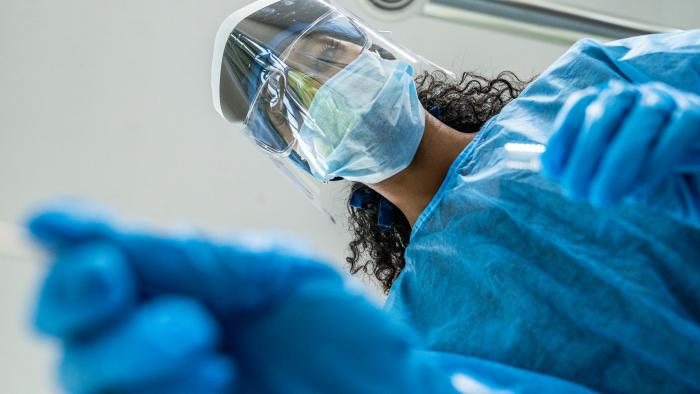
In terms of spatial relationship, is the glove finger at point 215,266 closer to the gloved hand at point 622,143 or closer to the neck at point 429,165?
the gloved hand at point 622,143

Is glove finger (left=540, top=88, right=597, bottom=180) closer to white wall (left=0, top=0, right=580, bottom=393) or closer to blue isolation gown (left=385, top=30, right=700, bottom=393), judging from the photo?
blue isolation gown (left=385, top=30, right=700, bottom=393)

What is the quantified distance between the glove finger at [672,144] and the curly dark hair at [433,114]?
81 centimetres

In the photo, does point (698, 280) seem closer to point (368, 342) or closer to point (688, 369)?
point (688, 369)

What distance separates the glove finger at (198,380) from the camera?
0.43 meters

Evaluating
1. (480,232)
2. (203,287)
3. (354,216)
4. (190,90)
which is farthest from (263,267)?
(190,90)

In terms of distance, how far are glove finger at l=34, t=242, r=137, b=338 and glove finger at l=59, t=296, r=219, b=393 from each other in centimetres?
2

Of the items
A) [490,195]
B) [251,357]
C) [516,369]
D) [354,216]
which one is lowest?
[354,216]

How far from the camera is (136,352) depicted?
0.42m

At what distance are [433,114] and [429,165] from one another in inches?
9.4

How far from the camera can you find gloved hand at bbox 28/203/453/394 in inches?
16.5

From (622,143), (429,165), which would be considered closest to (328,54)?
(429,165)

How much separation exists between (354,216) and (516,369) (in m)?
0.84

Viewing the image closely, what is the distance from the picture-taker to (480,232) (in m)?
1.06

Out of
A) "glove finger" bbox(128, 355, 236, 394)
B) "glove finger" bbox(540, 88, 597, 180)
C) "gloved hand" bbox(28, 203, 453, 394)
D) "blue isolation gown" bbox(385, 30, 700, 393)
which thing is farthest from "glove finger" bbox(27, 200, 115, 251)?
"blue isolation gown" bbox(385, 30, 700, 393)
